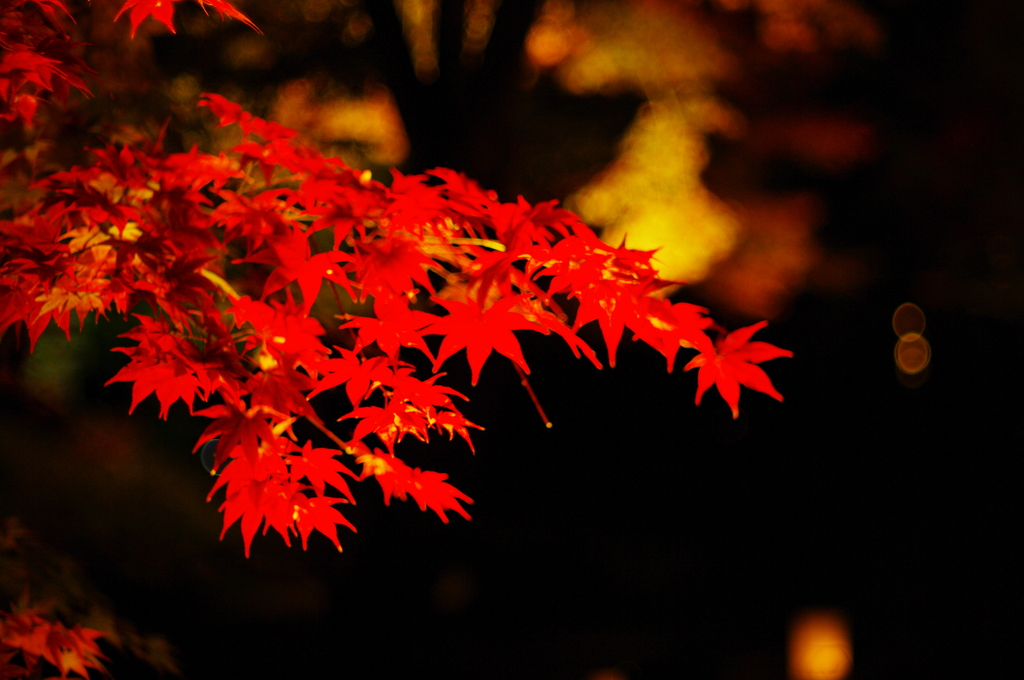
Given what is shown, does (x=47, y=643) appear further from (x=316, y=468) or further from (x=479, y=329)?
(x=479, y=329)

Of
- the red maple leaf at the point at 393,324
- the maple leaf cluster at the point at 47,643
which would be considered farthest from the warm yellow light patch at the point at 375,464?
the maple leaf cluster at the point at 47,643

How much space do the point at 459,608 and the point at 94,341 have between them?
348cm

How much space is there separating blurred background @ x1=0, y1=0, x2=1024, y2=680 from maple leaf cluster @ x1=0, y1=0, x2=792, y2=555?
0.50 m

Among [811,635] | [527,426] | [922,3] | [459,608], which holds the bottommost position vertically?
[459,608]

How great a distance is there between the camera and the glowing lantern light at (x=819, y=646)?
436cm

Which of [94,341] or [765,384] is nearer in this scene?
[765,384]

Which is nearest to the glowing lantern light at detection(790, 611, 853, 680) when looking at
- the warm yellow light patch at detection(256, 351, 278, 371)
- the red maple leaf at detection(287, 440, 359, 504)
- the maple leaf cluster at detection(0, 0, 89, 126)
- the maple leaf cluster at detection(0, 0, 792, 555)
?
the maple leaf cluster at detection(0, 0, 792, 555)

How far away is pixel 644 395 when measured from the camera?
9125 mm

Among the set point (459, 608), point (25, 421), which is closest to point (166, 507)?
point (25, 421)

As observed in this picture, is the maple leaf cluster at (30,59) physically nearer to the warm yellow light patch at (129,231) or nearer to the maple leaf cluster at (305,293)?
the maple leaf cluster at (305,293)

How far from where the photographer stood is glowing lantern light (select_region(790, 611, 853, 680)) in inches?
171

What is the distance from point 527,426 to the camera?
8.48 meters

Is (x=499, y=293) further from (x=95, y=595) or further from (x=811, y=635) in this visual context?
(x=811, y=635)

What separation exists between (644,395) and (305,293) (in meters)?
8.11
